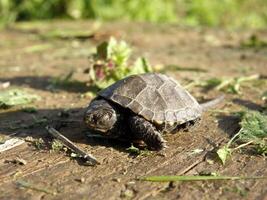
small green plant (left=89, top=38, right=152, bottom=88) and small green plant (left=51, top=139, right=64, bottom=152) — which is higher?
small green plant (left=89, top=38, right=152, bottom=88)

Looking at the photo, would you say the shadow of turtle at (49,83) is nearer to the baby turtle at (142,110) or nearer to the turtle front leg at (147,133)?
the baby turtle at (142,110)

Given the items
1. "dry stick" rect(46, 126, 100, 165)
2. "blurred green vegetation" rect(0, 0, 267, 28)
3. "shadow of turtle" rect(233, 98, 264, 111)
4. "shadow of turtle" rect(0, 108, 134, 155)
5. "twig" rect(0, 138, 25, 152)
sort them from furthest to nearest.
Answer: "blurred green vegetation" rect(0, 0, 267, 28) < "shadow of turtle" rect(233, 98, 264, 111) < "shadow of turtle" rect(0, 108, 134, 155) < "twig" rect(0, 138, 25, 152) < "dry stick" rect(46, 126, 100, 165)

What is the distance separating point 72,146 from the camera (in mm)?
3385

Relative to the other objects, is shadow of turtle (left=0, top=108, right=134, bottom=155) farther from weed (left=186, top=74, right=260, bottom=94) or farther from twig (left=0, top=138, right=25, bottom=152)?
weed (left=186, top=74, right=260, bottom=94)

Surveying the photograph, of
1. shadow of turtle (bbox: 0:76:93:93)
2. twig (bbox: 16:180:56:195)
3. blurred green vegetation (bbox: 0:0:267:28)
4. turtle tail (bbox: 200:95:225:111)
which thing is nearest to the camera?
twig (bbox: 16:180:56:195)

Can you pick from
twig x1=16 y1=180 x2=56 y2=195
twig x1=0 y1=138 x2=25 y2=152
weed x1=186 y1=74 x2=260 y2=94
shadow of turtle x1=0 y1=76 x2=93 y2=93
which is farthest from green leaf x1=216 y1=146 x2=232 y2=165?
shadow of turtle x1=0 y1=76 x2=93 y2=93

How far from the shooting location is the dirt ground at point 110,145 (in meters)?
2.89

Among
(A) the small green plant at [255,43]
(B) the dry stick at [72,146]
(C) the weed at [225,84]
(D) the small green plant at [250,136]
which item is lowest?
(A) the small green plant at [255,43]

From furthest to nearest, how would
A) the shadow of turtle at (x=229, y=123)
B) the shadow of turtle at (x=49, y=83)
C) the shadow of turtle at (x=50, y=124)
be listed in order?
the shadow of turtle at (x=49, y=83) → the shadow of turtle at (x=229, y=123) → the shadow of turtle at (x=50, y=124)

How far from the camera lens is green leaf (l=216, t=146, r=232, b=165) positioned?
3301mm

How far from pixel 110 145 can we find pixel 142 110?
339mm

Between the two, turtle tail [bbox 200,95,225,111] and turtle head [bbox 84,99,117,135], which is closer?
turtle head [bbox 84,99,117,135]

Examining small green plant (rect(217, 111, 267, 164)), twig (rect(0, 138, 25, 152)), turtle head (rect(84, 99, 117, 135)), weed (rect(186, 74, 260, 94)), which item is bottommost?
weed (rect(186, 74, 260, 94))

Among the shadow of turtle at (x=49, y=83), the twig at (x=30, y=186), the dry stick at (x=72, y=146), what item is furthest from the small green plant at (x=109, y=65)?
the twig at (x=30, y=186)
